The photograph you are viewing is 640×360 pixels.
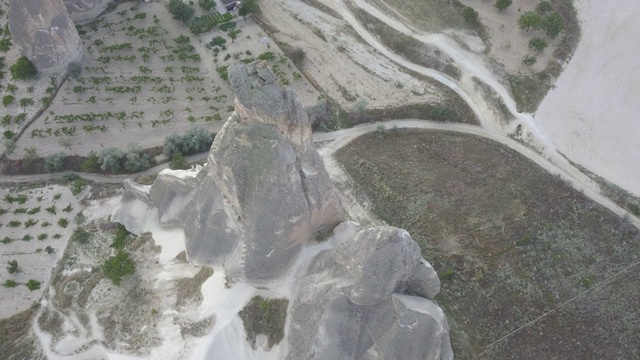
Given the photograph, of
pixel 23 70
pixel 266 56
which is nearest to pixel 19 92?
pixel 23 70

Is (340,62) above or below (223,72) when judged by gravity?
above

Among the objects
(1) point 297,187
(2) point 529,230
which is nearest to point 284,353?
(1) point 297,187

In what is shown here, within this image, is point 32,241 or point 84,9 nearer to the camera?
point 32,241

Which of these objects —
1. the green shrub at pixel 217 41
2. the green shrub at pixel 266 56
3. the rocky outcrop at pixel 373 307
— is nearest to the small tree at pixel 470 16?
the green shrub at pixel 266 56

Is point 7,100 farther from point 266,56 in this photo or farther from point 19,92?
point 266,56

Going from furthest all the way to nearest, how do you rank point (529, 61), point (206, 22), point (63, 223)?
point (206, 22) < point (529, 61) < point (63, 223)

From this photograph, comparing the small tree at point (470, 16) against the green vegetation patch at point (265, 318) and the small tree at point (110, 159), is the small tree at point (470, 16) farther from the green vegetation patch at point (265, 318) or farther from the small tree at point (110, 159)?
the green vegetation patch at point (265, 318)
